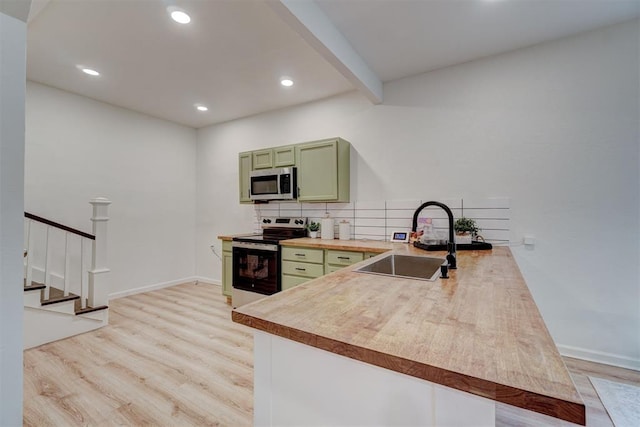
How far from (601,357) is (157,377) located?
134 inches

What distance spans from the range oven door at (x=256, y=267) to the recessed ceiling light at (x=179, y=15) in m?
2.13

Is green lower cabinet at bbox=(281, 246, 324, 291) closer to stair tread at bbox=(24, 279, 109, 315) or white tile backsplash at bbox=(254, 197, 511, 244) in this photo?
white tile backsplash at bbox=(254, 197, 511, 244)

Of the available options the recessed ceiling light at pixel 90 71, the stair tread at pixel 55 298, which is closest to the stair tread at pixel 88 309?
the stair tread at pixel 55 298

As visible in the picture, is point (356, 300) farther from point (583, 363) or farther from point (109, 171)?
point (109, 171)

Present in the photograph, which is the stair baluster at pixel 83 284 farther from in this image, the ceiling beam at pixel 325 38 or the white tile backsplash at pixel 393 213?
the ceiling beam at pixel 325 38

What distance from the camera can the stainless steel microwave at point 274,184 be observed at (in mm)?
3482

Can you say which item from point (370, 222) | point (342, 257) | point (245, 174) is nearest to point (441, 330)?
point (342, 257)

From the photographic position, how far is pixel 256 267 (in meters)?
3.31

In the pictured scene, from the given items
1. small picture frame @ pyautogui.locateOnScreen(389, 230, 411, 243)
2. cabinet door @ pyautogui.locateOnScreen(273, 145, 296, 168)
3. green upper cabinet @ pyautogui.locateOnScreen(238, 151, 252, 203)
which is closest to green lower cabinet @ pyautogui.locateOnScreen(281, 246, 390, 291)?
small picture frame @ pyautogui.locateOnScreen(389, 230, 411, 243)

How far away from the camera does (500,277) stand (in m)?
1.39

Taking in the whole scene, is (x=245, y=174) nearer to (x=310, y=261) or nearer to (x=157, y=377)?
(x=310, y=261)

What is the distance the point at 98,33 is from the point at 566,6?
3527mm

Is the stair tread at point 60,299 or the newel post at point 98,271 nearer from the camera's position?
the stair tread at point 60,299

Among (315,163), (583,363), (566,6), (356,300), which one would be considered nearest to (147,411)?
(356,300)
